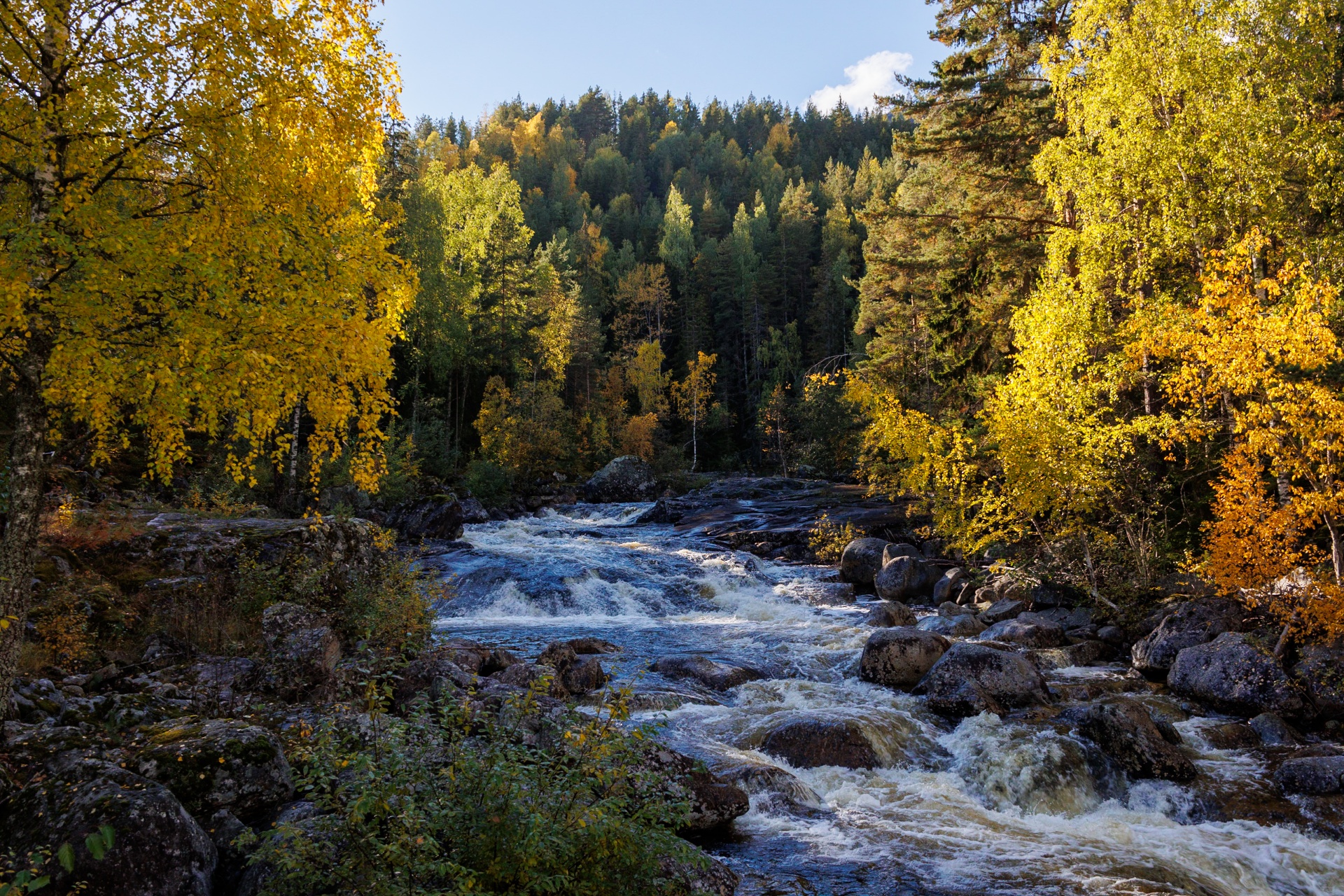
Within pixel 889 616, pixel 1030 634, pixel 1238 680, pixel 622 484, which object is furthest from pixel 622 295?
pixel 1238 680

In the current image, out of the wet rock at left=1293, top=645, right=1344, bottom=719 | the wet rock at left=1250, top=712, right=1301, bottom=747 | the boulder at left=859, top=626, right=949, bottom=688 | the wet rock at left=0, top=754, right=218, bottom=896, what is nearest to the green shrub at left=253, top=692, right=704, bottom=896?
the wet rock at left=0, top=754, right=218, bottom=896

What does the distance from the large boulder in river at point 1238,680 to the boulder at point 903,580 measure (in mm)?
7509

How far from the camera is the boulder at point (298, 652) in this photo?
7793mm

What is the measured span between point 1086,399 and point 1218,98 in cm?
647

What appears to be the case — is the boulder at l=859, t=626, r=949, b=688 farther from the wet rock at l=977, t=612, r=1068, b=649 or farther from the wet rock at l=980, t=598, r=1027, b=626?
the wet rock at l=980, t=598, r=1027, b=626

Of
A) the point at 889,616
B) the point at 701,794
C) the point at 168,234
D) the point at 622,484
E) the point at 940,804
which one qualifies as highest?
the point at 168,234

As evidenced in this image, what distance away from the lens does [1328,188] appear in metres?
12.5

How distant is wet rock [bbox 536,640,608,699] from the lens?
33.6ft

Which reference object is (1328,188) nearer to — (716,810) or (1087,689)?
(1087,689)

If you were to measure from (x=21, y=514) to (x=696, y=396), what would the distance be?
156 ft

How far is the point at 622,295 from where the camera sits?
6141 centimetres

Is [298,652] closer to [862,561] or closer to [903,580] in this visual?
[903,580]

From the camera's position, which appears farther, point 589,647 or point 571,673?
point 589,647

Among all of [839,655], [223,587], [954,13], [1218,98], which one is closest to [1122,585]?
[839,655]
